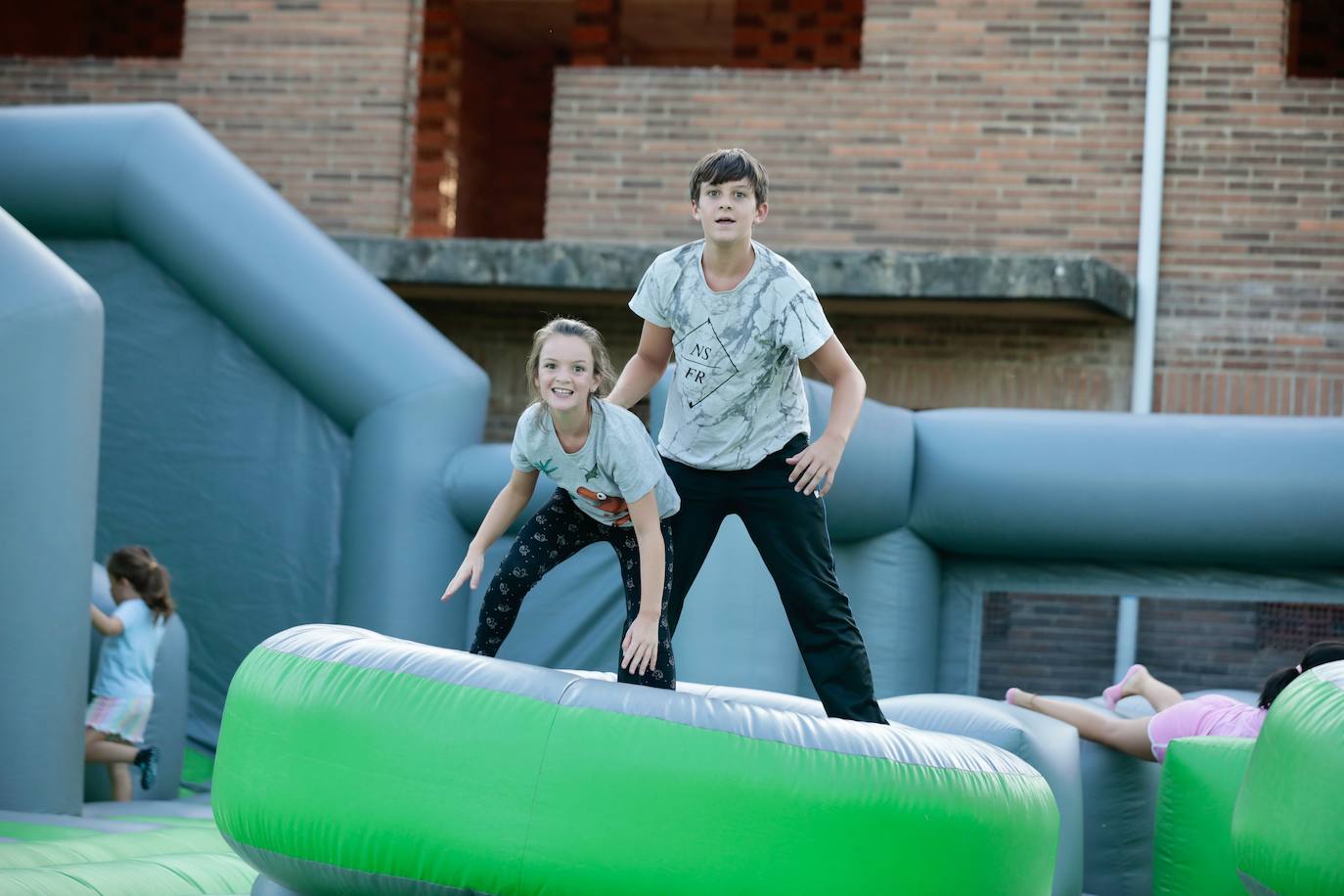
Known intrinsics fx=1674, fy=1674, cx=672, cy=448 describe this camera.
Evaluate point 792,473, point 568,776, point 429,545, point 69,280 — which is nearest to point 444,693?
point 568,776

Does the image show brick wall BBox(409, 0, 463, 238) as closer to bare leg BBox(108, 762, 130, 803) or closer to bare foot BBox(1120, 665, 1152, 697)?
bare leg BBox(108, 762, 130, 803)

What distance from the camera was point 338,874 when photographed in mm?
3621

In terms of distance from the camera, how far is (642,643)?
3.66m

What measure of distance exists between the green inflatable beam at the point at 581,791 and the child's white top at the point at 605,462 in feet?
1.33

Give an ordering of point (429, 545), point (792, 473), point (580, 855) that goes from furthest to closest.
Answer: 1. point (429, 545)
2. point (792, 473)
3. point (580, 855)

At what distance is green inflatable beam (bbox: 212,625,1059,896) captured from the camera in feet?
11.3

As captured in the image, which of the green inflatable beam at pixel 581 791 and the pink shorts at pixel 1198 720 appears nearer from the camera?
the green inflatable beam at pixel 581 791

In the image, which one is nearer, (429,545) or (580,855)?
(580,855)

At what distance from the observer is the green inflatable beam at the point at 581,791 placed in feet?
11.3

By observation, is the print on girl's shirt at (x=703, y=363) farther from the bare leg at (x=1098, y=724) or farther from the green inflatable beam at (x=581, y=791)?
the bare leg at (x=1098, y=724)

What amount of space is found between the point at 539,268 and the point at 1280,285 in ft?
12.4

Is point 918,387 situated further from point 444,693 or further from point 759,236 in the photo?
point 444,693

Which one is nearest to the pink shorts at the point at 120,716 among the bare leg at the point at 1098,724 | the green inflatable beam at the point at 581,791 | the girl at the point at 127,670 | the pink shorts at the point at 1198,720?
the girl at the point at 127,670

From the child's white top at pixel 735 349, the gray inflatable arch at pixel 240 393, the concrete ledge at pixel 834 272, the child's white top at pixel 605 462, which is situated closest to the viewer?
the child's white top at pixel 605 462
